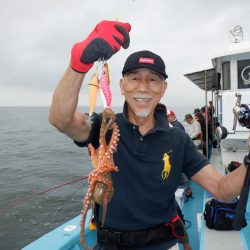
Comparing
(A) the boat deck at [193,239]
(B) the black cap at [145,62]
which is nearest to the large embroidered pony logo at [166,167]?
(B) the black cap at [145,62]

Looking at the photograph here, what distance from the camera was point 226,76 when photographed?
30.9 feet

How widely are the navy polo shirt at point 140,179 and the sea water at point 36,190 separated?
270 centimetres

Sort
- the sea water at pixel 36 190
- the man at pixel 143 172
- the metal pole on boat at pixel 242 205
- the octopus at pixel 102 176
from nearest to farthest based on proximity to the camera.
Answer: the octopus at pixel 102 176, the metal pole on boat at pixel 242 205, the man at pixel 143 172, the sea water at pixel 36 190

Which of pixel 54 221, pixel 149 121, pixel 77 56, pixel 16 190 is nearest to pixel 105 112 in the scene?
pixel 77 56

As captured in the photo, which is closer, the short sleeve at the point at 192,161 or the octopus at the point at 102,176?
the octopus at the point at 102,176

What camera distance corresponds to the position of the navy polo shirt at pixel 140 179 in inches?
106

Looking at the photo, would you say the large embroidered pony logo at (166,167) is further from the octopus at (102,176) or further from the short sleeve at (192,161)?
the octopus at (102,176)

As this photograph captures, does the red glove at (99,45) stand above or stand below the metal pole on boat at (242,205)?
above

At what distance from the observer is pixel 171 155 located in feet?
9.31

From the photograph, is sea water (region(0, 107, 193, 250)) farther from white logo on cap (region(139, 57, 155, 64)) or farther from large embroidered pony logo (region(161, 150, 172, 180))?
white logo on cap (region(139, 57, 155, 64))

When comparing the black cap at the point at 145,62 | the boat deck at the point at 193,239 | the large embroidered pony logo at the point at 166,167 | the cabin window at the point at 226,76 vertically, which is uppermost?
the cabin window at the point at 226,76

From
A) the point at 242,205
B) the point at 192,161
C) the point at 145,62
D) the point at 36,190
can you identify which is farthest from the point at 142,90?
the point at 36,190

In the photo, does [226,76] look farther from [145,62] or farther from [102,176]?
Answer: [102,176]

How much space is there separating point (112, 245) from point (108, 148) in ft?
3.40
